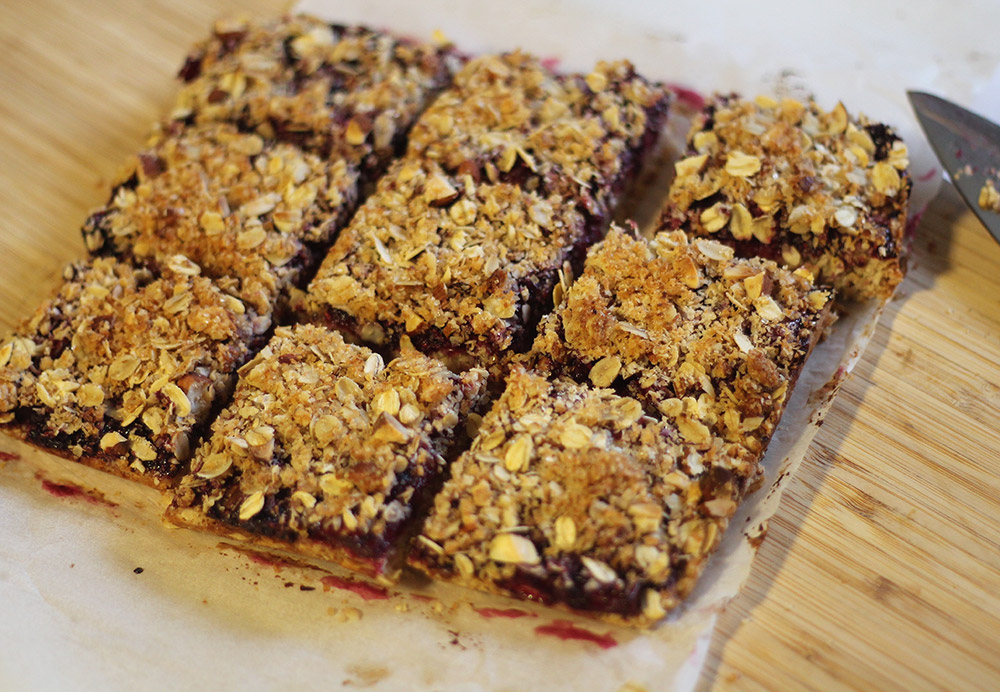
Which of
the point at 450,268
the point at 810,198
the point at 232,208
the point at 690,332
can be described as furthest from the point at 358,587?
the point at 810,198

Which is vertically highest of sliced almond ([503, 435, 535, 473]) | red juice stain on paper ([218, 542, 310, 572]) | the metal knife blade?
the metal knife blade

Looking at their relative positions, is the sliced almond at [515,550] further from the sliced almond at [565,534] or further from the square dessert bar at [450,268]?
the square dessert bar at [450,268]

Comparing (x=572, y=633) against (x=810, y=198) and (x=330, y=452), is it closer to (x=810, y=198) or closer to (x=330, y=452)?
(x=330, y=452)

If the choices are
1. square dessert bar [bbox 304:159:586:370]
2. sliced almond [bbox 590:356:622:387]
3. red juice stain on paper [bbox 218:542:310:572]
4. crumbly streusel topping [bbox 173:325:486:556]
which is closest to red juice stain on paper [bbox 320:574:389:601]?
red juice stain on paper [bbox 218:542:310:572]

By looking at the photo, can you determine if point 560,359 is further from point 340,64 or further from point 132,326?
point 340,64

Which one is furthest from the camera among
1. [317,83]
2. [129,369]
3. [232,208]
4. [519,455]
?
[317,83]

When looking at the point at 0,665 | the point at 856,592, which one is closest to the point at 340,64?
the point at 0,665

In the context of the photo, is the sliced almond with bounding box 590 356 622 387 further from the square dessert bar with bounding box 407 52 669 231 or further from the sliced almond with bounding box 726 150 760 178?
the sliced almond with bounding box 726 150 760 178
